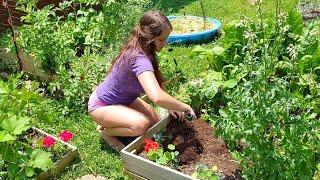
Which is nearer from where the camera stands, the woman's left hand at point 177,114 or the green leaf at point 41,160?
the green leaf at point 41,160

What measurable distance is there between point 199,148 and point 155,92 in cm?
65

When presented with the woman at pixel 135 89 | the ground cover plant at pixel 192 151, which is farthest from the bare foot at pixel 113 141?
the ground cover plant at pixel 192 151

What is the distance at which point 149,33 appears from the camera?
3934 millimetres

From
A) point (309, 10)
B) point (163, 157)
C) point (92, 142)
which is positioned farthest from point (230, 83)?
point (309, 10)

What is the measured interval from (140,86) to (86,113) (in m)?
1.04

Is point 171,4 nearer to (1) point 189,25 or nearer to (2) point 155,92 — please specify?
(1) point 189,25

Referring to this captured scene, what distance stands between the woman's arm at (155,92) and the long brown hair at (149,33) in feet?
0.74

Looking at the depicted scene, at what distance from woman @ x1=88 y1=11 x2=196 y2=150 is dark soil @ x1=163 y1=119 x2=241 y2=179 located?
127 millimetres

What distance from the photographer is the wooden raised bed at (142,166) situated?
11.8 feet

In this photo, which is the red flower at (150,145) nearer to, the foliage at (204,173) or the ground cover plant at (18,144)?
the foliage at (204,173)

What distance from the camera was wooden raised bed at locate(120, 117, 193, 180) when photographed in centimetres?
359

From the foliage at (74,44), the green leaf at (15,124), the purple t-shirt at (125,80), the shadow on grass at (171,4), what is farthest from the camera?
the shadow on grass at (171,4)

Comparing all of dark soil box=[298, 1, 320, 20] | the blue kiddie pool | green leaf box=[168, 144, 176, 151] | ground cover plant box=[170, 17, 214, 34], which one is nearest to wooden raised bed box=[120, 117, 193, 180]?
green leaf box=[168, 144, 176, 151]

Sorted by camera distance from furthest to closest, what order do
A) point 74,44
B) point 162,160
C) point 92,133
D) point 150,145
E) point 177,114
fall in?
point 74,44 → point 92,133 → point 177,114 → point 150,145 → point 162,160
